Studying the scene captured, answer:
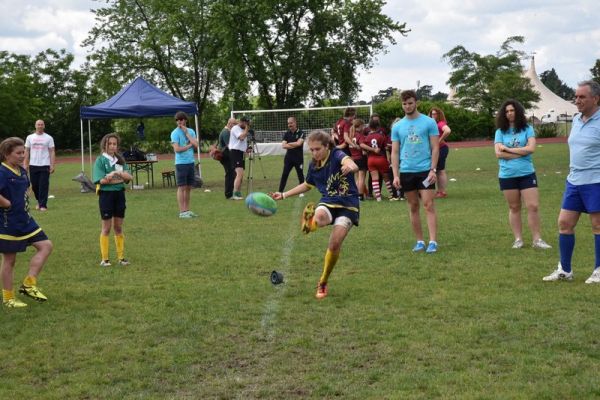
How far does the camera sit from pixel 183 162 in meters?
14.7

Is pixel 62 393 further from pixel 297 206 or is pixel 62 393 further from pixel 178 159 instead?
pixel 297 206

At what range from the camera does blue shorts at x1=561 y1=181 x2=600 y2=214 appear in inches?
293

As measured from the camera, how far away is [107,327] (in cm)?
664

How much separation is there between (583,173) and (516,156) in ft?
6.43

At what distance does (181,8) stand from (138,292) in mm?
51942

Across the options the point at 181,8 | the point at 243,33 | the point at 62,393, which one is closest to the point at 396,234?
the point at 62,393

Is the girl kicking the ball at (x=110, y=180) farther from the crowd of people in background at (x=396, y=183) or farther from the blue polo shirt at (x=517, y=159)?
the blue polo shirt at (x=517, y=159)

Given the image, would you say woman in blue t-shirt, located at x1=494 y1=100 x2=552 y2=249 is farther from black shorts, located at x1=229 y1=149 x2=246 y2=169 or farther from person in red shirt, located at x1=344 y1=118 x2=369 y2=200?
black shorts, located at x1=229 y1=149 x2=246 y2=169

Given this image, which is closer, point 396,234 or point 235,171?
point 396,234

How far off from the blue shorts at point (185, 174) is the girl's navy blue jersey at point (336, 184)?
23.5 feet

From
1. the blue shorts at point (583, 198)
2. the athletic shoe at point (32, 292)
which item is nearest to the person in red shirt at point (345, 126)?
the blue shorts at point (583, 198)

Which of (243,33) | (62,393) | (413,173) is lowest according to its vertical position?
(62,393)

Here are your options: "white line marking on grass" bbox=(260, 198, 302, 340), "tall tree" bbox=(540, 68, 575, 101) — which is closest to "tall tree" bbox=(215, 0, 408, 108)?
"white line marking on grass" bbox=(260, 198, 302, 340)

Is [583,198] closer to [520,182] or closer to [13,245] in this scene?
[520,182]
